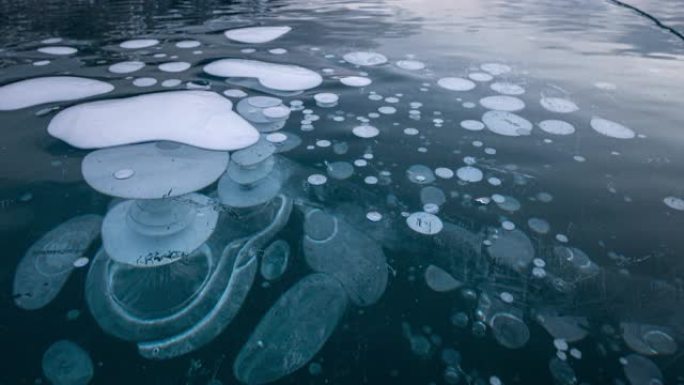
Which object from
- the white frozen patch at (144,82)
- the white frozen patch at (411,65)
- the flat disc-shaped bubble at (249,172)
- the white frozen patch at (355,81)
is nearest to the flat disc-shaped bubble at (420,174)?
the flat disc-shaped bubble at (249,172)

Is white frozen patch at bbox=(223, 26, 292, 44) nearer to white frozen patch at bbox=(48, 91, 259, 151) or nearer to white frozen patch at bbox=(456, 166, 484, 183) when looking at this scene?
white frozen patch at bbox=(48, 91, 259, 151)

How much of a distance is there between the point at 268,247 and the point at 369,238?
488mm

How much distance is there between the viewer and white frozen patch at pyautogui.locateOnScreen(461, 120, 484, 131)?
2891mm

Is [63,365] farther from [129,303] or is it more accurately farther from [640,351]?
[640,351]

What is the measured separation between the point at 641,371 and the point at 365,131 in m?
1.99

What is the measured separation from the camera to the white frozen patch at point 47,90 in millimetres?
2963

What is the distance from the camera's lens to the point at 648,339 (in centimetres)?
152

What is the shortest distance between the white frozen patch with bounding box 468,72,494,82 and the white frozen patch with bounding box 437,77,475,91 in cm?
11

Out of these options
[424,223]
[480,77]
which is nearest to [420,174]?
[424,223]

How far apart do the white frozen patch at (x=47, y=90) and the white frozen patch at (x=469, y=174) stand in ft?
9.23

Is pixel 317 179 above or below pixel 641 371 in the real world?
above

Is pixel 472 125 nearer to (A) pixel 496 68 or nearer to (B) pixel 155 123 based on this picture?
(A) pixel 496 68

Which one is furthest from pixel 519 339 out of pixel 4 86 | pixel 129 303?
pixel 4 86

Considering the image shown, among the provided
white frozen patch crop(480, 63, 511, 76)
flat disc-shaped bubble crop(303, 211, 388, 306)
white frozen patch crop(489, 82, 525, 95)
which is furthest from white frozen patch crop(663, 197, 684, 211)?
white frozen patch crop(480, 63, 511, 76)
